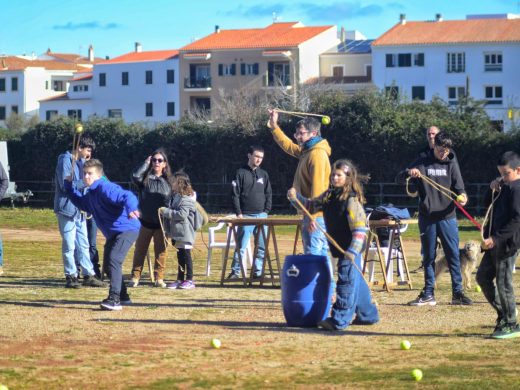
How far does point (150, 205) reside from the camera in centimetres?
1527

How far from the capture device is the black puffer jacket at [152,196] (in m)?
15.3

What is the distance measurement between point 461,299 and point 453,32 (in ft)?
240

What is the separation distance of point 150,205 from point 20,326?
418 centimetres

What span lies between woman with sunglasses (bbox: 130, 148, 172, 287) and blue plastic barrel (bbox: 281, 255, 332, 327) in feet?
13.7

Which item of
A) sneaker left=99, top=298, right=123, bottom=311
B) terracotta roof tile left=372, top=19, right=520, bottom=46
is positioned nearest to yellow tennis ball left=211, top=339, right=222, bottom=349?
sneaker left=99, top=298, right=123, bottom=311

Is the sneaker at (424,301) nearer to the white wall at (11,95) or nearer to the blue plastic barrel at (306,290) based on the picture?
the blue plastic barrel at (306,290)

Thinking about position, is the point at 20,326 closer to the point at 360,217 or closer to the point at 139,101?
the point at 360,217

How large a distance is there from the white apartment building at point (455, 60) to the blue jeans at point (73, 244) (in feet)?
219

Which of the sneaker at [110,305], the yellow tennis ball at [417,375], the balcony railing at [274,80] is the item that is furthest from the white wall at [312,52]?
the yellow tennis ball at [417,375]

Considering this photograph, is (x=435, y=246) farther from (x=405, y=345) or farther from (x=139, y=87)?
(x=139, y=87)

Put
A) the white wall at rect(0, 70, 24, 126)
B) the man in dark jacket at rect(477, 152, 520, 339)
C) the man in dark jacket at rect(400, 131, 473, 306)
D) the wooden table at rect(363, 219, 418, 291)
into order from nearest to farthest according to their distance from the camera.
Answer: the man in dark jacket at rect(477, 152, 520, 339), the man in dark jacket at rect(400, 131, 473, 306), the wooden table at rect(363, 219, 418, 291), the white wall at rect(0, 70, 24, 126)

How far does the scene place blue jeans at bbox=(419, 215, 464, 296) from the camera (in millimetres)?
13141

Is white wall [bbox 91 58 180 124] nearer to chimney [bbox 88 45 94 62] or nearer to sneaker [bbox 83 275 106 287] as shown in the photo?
chimney [bbox 88 45 94 62]

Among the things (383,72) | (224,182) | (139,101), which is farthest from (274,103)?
(139,101)
